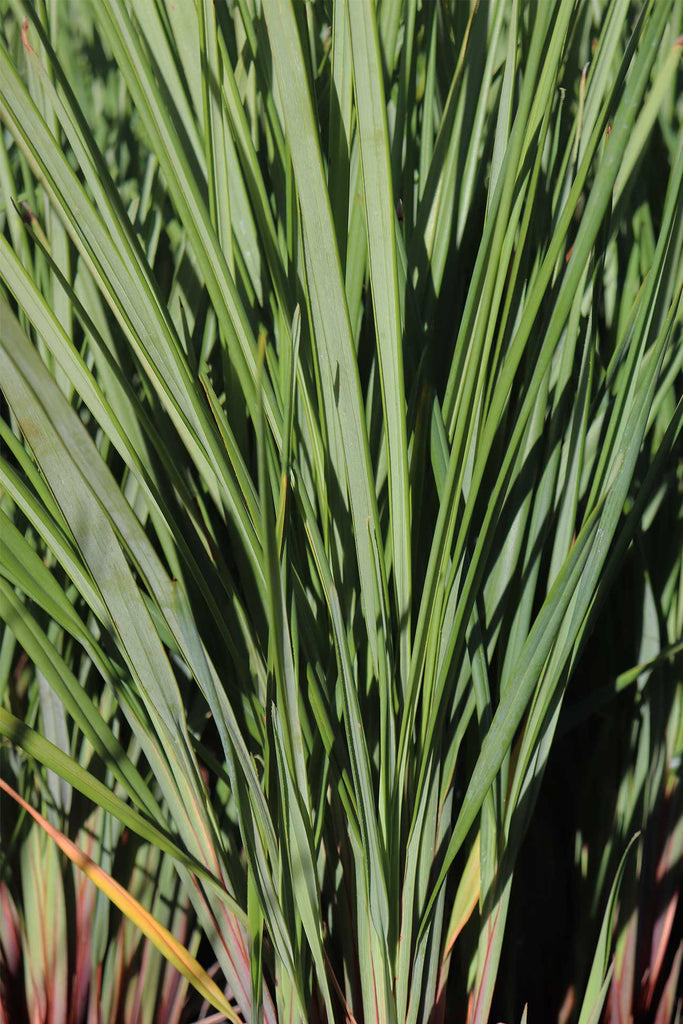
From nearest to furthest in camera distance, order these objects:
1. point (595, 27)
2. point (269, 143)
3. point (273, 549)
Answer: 1. point (273, 549)
2. point (269, 143)
3. point (595, 27)

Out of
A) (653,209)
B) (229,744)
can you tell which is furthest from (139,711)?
(653,209)

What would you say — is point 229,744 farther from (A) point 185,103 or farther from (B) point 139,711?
(A) point 185,103

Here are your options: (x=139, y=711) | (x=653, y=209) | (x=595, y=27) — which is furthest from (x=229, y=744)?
(x=595, y=27)

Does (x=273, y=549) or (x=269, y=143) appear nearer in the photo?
(x=273, y=549)

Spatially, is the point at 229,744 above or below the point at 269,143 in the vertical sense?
below

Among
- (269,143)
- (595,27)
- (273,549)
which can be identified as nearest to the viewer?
(273,549)

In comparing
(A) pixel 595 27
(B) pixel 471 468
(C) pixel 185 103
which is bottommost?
(B) pixel 471 468

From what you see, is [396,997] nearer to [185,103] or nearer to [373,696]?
[373,696]
